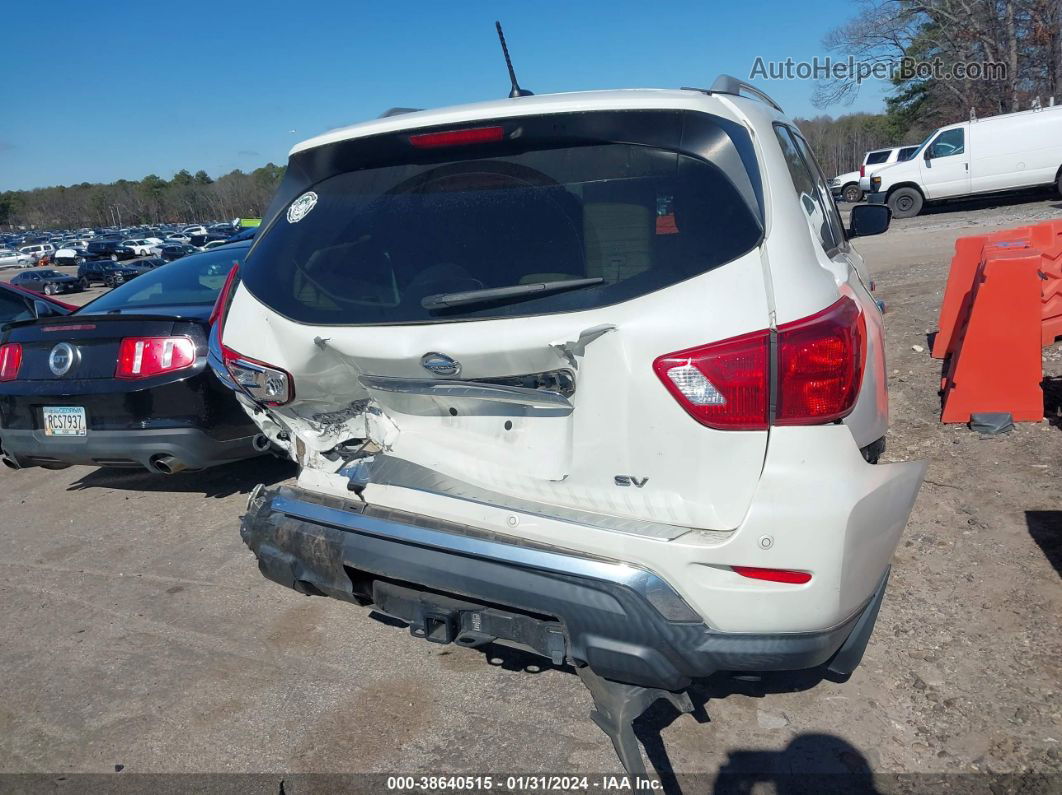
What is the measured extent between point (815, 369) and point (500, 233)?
0.99 meters

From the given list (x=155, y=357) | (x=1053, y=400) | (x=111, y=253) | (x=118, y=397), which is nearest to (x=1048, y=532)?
(x=1053, y=400)

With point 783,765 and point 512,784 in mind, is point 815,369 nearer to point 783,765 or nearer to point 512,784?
point 783,765

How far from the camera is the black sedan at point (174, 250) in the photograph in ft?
153

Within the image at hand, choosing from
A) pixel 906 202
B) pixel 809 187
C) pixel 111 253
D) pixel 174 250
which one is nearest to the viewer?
pixel 809 187

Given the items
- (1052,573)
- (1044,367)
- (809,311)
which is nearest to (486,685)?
(809,311)

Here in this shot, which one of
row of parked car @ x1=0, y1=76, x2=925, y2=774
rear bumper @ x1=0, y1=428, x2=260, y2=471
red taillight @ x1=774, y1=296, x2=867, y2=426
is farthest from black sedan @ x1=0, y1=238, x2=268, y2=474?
red taillight @ x1=774, y1=296, x2=867, y2=426

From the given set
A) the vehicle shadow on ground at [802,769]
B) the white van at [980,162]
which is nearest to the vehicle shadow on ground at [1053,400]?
the vehicle shadow on ground at [802,769]

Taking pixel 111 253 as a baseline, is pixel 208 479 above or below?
below

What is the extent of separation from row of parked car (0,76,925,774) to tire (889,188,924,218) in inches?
839

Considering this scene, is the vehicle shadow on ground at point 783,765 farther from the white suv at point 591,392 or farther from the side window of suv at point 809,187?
the side window of suv at point 809,187

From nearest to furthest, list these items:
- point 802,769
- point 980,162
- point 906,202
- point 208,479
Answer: point 802,769 < point 208,479 < point 980,162 < point 906,202

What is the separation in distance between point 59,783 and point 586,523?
205 centimetres

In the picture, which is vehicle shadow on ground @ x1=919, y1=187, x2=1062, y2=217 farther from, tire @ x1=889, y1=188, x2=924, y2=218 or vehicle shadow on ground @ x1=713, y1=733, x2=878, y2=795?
vehicle shadow on ground @ x1=713, y1=733, x2=878, y2=795

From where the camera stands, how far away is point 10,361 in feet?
16.4
